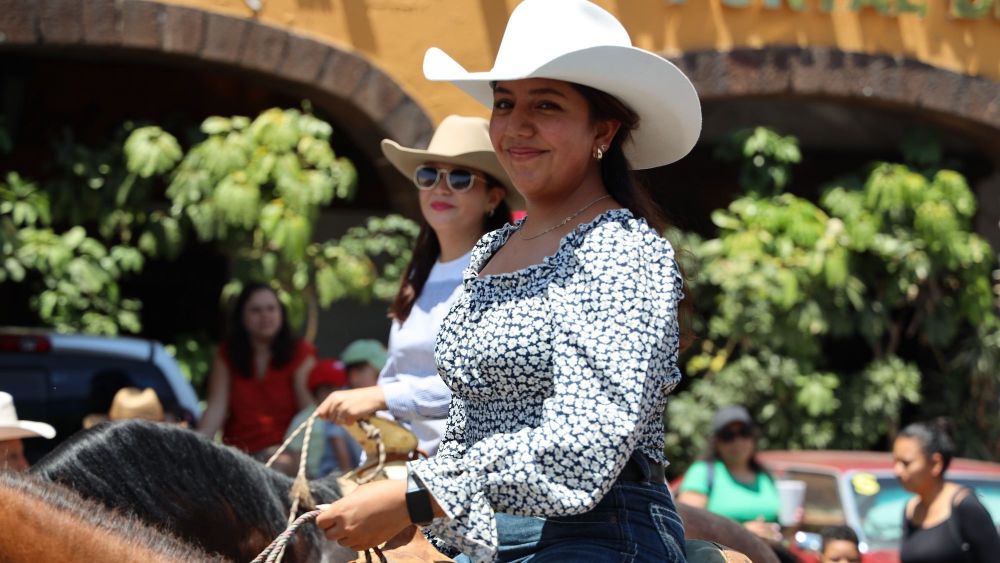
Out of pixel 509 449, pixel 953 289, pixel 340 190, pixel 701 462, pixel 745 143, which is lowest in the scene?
pixel 953 289

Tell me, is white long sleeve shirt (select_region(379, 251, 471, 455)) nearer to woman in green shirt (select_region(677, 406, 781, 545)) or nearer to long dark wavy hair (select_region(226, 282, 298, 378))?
long dark wavy hair (select_region(226, 282, 298, 378))

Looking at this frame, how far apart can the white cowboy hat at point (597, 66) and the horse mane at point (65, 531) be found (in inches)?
40.7

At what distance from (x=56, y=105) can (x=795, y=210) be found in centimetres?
568

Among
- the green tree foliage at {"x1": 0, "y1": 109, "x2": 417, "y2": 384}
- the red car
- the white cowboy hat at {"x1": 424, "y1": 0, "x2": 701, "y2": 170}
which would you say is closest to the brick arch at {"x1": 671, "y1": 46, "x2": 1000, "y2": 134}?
the green tree foliage at {"x1": 0, "y1": 109, "x2": 417, "y2": 384}

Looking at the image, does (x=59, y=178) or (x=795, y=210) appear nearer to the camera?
(x=59, y=178)

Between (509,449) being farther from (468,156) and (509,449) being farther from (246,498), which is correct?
(468,156)

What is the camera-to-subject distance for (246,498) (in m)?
3.67

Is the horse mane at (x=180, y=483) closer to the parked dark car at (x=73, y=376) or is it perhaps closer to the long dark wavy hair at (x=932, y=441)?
the parked dark car at (x=73, y=376)

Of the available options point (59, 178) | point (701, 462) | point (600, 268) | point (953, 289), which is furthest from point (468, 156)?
point (953, 289)

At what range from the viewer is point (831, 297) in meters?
10.9

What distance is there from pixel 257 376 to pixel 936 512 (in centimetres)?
337

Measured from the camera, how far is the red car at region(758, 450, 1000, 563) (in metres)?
7.78

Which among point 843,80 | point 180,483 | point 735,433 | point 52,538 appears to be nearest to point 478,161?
point 180,483

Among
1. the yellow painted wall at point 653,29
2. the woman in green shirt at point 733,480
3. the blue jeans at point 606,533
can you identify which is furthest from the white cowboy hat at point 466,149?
the yellow painted wall at point 653,29
